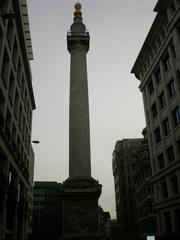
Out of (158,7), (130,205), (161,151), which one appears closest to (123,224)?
(130,205)

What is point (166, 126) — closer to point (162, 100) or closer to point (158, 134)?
point (158, 134)

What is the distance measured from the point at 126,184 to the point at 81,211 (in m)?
78.9

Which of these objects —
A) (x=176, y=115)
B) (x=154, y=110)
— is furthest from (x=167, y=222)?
(x=154, y=110)

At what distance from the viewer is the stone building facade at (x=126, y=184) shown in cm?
9378

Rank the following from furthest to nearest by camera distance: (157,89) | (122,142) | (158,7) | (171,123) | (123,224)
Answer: (122,142) → (123,224) → (157,89) → (158,7) → (171,123)

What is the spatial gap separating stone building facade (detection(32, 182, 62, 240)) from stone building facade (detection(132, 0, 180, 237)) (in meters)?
70.6

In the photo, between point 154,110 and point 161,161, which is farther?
point 154,110

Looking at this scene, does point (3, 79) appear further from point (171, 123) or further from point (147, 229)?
point (147, 229)

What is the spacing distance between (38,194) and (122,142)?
45.9 m

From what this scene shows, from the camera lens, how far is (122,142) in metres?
116

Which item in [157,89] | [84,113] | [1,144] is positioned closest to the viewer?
[1,144]

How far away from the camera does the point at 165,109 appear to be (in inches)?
1559

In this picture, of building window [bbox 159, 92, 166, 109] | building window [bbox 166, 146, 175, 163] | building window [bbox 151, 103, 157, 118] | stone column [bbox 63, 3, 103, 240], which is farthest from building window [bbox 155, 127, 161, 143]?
stone column [bbox 63, 3, 103, 240]

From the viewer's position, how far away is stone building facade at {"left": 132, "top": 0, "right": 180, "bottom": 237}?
35.4 m
